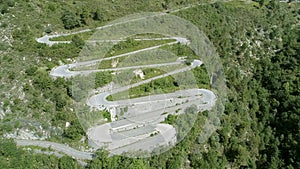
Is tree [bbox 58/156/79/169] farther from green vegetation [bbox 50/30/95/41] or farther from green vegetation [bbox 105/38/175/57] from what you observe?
green vegetation [bbox 50/30/95/41]

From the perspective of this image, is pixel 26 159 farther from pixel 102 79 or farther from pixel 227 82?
pixel 227 82

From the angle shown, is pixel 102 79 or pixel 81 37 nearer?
pixel 102 79

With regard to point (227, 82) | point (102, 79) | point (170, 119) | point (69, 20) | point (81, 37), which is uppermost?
point (69, 20)

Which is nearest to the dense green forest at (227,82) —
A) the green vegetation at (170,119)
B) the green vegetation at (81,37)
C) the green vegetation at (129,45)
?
the green vegetation at (170,119)

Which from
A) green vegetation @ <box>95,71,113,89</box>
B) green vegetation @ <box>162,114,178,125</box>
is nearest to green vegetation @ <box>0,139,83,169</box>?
green vegetation @ <box>95,71,113,89</box>

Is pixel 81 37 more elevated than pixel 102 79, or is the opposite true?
pixel 81 37

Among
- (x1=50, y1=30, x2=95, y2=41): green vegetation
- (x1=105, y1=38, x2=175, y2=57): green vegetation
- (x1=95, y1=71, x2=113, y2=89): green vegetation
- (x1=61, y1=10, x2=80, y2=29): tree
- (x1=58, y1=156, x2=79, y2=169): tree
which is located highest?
(x1=61, y1=10, x2=80, y2=29): tree

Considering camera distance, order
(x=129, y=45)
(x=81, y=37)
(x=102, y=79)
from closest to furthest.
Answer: (x=102, y=79), (x=81, y=37), (x=129, y=45)

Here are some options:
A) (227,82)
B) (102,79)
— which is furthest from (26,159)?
(227,82)

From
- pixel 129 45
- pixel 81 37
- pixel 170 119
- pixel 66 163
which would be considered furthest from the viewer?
pixel 129 45

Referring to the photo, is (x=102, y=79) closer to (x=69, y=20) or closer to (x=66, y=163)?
(x=66, y=163)
